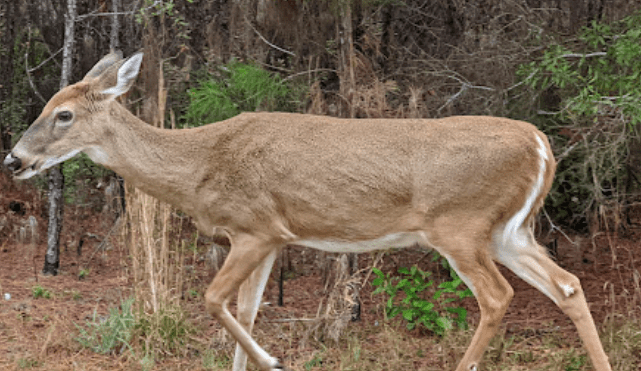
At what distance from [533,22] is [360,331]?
128 inches

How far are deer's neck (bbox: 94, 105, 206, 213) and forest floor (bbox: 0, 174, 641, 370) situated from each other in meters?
1.29

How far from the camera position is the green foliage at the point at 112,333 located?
6.50 m

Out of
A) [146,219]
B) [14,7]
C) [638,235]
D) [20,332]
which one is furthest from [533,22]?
[14,7]

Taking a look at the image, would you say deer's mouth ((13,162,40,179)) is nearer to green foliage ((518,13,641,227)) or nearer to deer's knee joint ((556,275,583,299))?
deer's knee joint ((556,275,583,299))

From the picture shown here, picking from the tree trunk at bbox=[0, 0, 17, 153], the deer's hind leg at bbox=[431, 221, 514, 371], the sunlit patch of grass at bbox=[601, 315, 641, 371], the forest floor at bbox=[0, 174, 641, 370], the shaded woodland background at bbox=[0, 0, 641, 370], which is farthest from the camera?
the tree trunk at bbox=[0, 0, 17, 153]

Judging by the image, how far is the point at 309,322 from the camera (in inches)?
279

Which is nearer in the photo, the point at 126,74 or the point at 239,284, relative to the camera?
the point at 239,284

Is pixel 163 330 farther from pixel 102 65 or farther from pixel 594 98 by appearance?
pixel 594 98

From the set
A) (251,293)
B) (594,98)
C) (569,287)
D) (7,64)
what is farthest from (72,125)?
(7,64)

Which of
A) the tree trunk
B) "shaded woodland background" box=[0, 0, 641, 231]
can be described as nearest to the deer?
"shaded woodland background" box=[0, 0, 641, 231]

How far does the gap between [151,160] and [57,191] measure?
3.16 m

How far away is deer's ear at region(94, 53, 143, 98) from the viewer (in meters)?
5.71

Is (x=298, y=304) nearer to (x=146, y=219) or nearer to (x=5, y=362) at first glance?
(x=146, y=219)

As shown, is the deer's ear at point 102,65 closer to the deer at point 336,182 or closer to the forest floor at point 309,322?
the deer at point 336,182
